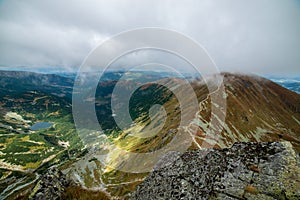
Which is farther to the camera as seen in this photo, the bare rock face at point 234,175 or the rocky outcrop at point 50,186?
the rocky outcrop at point 50,186

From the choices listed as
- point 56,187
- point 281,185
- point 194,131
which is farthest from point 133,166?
point 281,185

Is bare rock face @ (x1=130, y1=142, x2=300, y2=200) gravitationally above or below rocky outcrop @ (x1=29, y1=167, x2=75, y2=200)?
above

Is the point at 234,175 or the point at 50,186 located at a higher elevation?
the point at 234,175

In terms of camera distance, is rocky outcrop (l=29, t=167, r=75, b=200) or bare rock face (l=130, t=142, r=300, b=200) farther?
rocky outcrop (l=29, t=167, r=75, b=200)

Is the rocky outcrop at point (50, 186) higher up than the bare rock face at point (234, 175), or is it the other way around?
the bare rock face at point (234, 175)
